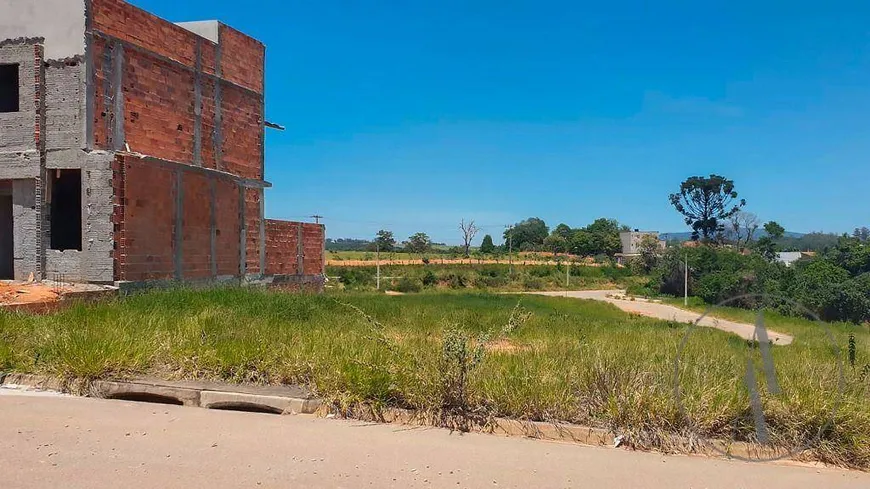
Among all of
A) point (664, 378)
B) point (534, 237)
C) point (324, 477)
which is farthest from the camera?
point (534, 237)

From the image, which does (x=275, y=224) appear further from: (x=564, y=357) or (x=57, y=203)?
(x=564, y=357)

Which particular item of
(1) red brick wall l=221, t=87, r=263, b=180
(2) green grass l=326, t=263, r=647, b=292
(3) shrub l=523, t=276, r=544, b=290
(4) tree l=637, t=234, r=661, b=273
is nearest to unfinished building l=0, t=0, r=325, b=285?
(1) red brick wall l=221, t=87, r=263, b=180

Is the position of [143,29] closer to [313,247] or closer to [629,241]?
[313,247]

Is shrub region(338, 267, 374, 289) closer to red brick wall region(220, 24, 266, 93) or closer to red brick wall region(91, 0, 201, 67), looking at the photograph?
red brick wall region(220, 24, 266, 93)

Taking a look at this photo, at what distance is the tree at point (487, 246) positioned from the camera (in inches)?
4020

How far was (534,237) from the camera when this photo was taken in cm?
11756

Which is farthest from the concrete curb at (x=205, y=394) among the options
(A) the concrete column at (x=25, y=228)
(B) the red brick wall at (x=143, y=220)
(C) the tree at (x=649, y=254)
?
(C) the tree at (x=649, y=254)

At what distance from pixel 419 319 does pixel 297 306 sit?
99.8 inches

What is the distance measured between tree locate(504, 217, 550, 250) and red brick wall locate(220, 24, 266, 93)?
89.2 m

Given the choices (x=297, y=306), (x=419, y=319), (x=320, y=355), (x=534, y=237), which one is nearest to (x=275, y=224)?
(x=297, y=306)

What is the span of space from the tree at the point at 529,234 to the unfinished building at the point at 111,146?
91916 millimetres

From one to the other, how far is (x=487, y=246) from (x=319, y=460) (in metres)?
102

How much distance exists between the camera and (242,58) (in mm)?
19172

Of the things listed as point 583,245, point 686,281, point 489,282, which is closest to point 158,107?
point 489,282
